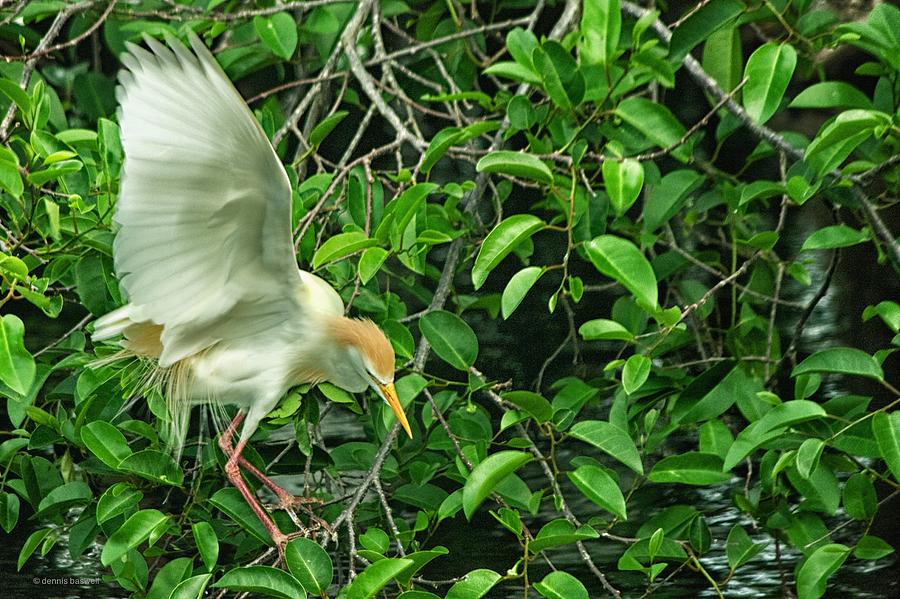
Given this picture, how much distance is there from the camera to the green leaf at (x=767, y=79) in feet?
5.61

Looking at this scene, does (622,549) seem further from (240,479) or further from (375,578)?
(375,578)

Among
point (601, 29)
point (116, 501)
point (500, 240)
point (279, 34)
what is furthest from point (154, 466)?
point (601, 29)

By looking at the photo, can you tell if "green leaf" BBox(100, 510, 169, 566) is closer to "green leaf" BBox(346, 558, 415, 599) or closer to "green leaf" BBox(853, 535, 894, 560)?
"green leaf" BBox(346, 558, 415, 599)

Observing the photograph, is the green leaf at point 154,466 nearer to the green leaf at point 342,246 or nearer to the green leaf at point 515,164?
the green leaf at point 342,246

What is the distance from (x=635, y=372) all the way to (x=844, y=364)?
0.31m

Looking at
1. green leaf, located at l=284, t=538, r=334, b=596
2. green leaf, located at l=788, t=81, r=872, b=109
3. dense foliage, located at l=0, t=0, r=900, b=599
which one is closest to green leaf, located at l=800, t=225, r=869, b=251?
dense foliage, located at l=0, t=0, r=900, b=599

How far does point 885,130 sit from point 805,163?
0.17m

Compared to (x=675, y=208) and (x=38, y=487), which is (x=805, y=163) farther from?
(x=38, y=487)

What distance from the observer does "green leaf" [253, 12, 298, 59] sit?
7.32 feet

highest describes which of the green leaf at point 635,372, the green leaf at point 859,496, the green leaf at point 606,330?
the green leaf at point 606,330

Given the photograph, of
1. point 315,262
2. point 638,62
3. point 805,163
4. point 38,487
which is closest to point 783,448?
point 805,163

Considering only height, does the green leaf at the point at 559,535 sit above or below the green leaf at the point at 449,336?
below

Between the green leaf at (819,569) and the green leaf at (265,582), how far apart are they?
0.78 meters

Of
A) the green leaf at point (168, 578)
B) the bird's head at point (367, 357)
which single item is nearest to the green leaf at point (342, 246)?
the bird's head at point (367, 357)
